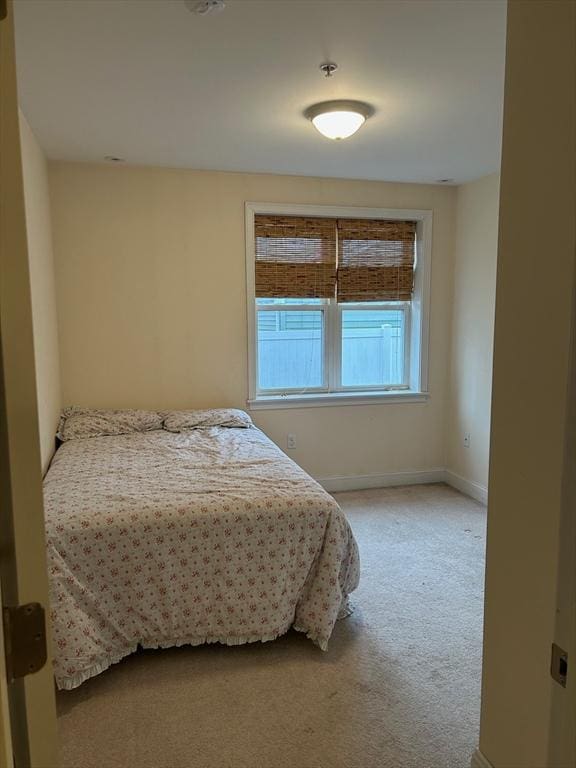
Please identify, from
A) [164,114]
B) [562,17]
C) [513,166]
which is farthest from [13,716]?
[164,114]

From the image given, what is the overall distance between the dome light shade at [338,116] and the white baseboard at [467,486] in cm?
284

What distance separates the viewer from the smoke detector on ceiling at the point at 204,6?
1801 millimetres

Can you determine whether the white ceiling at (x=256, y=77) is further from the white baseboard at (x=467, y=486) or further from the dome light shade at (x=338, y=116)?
the white baseboard at (x=467, y=486)

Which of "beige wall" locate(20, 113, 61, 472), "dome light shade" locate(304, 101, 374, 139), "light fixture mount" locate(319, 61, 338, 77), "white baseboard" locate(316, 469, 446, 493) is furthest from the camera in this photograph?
"white baseboard" locate(316, 469, 446, 493)

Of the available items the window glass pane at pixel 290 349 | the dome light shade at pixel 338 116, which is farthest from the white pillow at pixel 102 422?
the dome light shade at pixel 338 116

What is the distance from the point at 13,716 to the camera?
647 mm

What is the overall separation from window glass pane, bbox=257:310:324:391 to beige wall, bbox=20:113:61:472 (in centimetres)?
154

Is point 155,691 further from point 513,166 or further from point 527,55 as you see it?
point 527,55

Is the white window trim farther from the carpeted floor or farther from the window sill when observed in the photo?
the carpeted floor

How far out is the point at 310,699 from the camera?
2.10m

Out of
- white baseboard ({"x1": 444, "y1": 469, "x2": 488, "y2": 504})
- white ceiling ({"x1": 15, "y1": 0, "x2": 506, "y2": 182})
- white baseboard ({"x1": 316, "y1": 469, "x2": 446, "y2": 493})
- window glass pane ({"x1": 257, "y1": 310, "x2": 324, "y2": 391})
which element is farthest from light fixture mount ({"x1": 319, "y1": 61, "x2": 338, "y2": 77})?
white baseboard ({"x1": 444, "y1": 469, "x2": 488, "y2": 504})

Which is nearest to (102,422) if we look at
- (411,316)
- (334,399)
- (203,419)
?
(203,419)

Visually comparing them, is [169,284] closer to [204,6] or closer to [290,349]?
[290,349]

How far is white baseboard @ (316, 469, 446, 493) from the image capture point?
452cm
